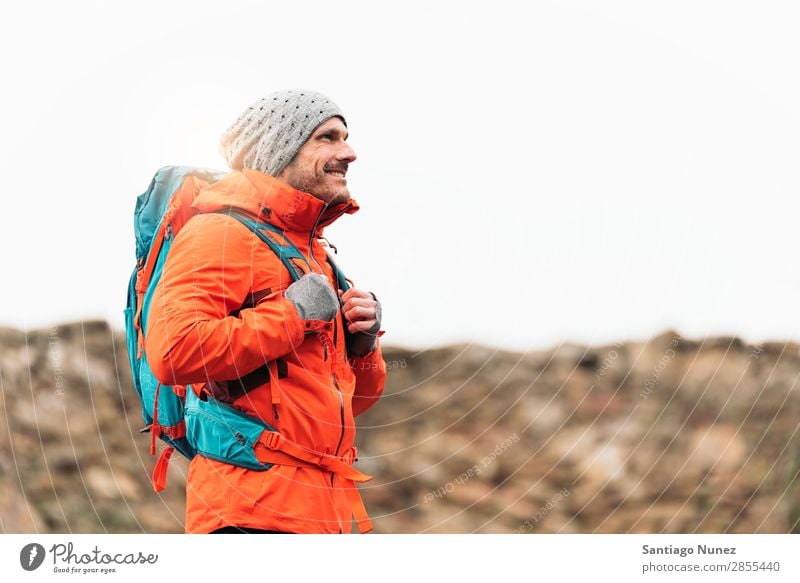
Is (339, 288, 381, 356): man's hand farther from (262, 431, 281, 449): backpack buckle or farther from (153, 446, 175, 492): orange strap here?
(153, 446, 175, 492): orange strap

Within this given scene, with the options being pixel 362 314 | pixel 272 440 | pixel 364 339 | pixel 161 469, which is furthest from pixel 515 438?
pixel 272 440

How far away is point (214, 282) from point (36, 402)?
103 inches

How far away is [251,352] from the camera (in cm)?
311

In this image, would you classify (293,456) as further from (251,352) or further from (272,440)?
(251,352)

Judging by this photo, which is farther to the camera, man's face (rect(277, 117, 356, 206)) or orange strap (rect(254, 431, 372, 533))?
Result: man's face (rect(277, 117, 356, 206))

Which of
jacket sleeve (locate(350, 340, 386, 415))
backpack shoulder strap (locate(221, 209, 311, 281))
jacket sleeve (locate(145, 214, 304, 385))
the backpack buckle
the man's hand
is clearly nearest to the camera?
jacket sleeve (locate(145, 214, 304, 385))

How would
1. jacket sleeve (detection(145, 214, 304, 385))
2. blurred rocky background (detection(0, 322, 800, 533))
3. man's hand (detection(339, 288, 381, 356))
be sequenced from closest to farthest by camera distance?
jacket sleeve (detection(145, 214, 304, 385))
man's hand (detection(339, 288, 381, 356))
blurred rocky background (detection(0, 322, 800, 533))

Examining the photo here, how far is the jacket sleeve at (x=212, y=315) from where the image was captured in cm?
307

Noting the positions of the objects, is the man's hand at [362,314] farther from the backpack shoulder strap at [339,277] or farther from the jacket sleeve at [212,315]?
the jacket sleeve at [212,315]

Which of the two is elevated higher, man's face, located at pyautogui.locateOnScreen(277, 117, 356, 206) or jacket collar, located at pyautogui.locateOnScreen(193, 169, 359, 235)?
man's face, located at pyautogui.locateOnScreen(277, 117, 356, 206)

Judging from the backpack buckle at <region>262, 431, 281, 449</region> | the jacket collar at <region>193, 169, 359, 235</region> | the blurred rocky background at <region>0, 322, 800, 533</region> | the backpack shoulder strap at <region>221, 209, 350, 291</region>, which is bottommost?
the blurred rocky background at <region>0, 322, 800, 533</region>

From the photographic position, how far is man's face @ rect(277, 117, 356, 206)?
11.5 ft

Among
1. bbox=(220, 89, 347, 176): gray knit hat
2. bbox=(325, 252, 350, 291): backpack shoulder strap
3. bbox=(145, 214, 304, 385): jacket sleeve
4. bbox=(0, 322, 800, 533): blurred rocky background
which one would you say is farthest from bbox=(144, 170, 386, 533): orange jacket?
bbox=(0, 322, 800, 533): blurred rocky background

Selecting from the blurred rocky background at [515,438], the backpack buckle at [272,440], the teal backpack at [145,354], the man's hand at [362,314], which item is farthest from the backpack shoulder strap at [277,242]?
the blurred rocky background at [515,438]
